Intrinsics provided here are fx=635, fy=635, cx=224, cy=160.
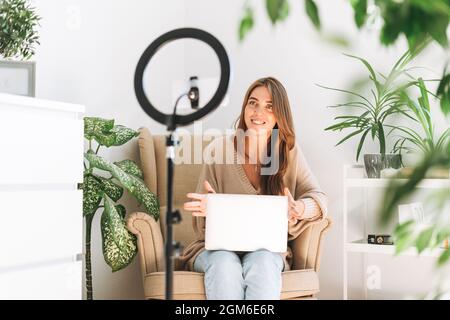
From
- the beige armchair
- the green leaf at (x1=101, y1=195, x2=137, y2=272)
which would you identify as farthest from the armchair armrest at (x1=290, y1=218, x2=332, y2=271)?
the green leaf at (x1=101, y1=195, x2=137, y2=272)

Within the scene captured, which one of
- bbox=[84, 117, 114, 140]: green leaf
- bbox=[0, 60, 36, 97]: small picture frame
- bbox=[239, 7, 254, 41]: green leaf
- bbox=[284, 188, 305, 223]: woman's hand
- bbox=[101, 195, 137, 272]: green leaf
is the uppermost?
bbox=[0, 60, 36, 97]: small picture frame

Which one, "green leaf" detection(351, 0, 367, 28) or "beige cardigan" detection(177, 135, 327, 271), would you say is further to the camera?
"beige cardigan" detection(177, 135, 327, 271)

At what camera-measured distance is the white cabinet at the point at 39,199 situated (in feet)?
5.76

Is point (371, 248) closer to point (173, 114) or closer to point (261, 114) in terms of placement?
point (261, 114)

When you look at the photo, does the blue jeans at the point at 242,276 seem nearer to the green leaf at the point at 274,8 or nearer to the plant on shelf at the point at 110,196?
the plant on shelf at the point at 110,196

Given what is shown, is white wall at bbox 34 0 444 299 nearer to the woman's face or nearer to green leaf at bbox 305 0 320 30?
the woman's face

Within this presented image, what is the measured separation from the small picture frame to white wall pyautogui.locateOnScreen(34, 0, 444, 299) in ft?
1.85

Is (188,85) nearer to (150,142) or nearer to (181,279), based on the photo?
(181,279)

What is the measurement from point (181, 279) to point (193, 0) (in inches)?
67.6

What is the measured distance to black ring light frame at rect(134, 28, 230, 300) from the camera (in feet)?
2.32

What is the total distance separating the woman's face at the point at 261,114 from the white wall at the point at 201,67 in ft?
1.35

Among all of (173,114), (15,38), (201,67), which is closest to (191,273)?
(15,38)

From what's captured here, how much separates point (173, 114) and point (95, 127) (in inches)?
69.2

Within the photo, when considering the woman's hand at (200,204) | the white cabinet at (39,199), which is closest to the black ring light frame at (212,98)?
the white cabinet at (39,199)
